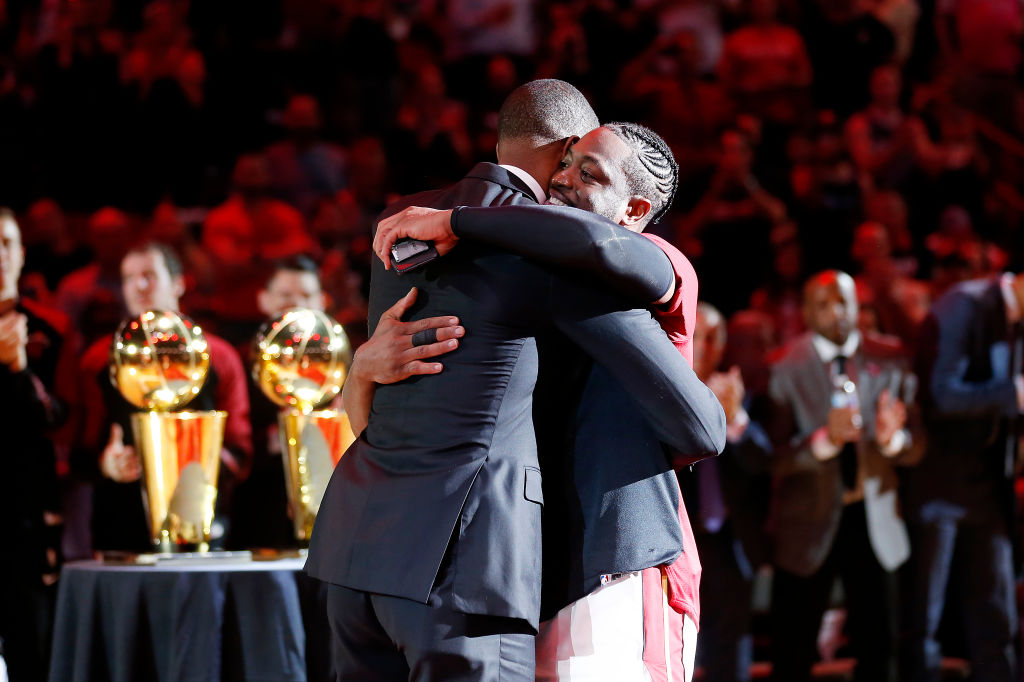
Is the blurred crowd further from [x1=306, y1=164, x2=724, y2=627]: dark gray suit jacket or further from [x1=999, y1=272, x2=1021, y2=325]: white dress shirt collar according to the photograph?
[x1=306, y1=164, x2=724, y2=627]: dark gray suit jacket

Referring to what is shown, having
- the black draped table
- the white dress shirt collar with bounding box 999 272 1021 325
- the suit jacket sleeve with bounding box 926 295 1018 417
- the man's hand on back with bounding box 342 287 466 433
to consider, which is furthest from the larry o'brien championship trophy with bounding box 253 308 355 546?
the white dress shirt collar with bounding box 999 272 1021 325

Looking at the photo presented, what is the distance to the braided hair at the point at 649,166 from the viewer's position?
192cm

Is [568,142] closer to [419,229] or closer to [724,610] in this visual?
[419,229]

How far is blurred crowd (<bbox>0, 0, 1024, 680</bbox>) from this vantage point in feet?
15.0

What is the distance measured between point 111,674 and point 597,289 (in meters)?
1.44

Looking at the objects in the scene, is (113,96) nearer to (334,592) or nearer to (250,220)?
(250,220)

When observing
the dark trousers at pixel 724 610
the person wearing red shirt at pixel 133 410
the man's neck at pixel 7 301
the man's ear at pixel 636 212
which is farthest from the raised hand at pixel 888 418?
the man's neck at pixel 7 301

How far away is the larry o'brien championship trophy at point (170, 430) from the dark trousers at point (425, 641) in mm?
1064

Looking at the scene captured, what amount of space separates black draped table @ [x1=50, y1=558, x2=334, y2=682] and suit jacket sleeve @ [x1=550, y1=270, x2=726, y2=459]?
3.55 ft

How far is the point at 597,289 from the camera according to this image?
5.60 feet

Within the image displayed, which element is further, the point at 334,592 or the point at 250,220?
the point at 250,220

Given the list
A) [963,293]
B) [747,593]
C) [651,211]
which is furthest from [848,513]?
[651,211]

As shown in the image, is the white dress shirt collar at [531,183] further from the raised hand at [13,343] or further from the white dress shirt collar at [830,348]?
the white dress shirt collar at [830,348]

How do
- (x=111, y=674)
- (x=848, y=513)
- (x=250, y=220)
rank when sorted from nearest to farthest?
(x=111, y=674)
(x=848, y=513)
(x=250, y=220)
